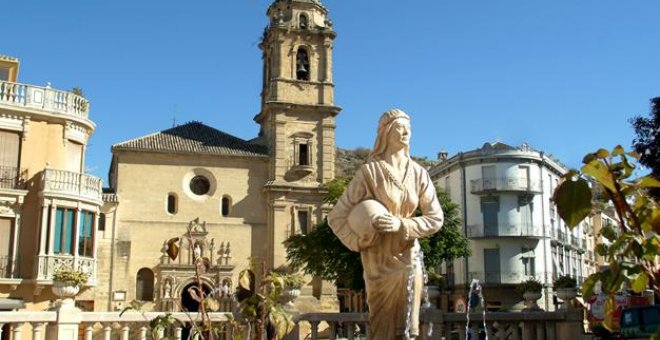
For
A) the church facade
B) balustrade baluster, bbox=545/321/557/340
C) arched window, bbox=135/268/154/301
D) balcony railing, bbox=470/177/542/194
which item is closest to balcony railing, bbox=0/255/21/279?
the church facade

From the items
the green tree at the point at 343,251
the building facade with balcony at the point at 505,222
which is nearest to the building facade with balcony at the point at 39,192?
the green tree at the point at 343,251

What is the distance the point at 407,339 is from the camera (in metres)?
5.35

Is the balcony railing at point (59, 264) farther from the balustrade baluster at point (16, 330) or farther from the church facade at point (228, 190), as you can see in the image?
the balustrade baluster at point (16, 330)

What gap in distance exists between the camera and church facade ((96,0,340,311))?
34938 millimetres

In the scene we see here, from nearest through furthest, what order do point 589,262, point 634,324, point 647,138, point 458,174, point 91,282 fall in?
point 634,324 → point 647,138 → point 91,282 → point 458,174 → point 589,262

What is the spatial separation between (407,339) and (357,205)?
1110 millimetres

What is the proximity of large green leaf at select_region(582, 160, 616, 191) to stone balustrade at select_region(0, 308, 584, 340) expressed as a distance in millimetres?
7556

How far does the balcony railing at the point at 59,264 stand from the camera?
2556 centimetres

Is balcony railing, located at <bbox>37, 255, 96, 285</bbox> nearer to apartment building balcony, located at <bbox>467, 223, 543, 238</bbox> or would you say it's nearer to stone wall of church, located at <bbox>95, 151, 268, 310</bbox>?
stone wall of church, located at <bbox>95, 151, 268, 310</bbox>

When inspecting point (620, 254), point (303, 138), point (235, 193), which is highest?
point (303, 138)

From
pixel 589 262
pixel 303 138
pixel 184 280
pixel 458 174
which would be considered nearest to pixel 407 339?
pixel 184 280

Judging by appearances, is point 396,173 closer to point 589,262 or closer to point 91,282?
point 91,282

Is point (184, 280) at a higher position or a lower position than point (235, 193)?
lower

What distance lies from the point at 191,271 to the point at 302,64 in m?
13.6
